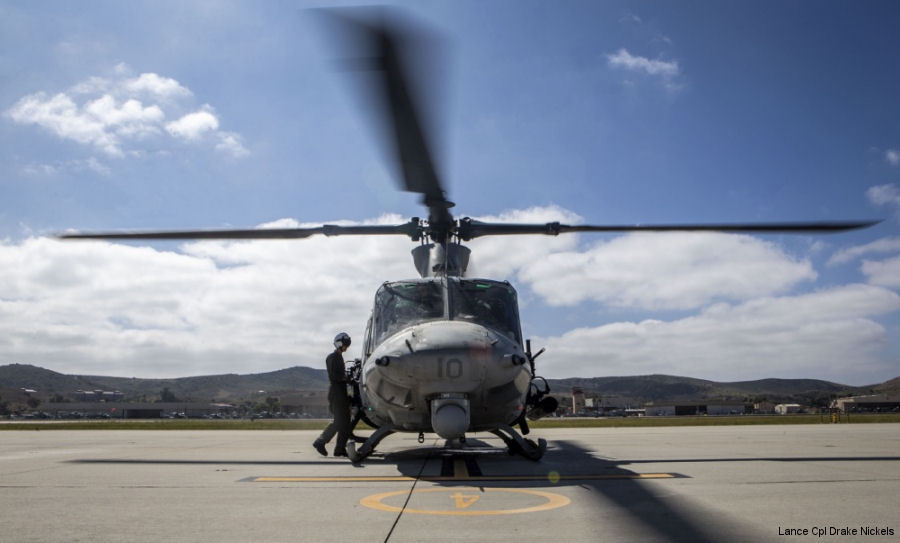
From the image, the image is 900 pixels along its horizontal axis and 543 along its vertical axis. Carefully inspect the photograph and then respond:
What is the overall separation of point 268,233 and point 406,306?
2.71m

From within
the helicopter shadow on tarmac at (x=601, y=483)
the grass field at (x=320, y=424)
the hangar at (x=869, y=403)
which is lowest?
the hangar at (x=869, y=403)

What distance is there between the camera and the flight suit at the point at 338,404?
10.6 meters

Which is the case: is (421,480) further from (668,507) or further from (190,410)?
(190,410)

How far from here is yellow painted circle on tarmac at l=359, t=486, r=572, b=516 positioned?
502cm

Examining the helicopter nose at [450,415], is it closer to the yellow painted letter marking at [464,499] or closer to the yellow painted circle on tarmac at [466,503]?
the yellow painted circle on tarmac at [466,503]

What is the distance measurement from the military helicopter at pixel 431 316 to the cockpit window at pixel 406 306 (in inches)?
0.7

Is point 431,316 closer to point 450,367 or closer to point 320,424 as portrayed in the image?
point 450,367

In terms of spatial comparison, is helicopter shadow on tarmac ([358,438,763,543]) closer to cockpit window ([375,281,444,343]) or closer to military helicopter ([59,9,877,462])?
military helicopter ([59,9,877,462])

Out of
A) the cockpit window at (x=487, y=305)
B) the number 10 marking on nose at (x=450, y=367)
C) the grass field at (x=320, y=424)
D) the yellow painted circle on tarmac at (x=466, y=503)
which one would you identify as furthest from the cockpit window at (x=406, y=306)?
the grass field at (x=320, y=424)

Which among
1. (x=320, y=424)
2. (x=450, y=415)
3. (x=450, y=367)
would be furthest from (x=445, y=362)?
(x=320, y=424)

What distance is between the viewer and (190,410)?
573 ft

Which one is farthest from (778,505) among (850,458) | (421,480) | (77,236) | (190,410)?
(190,410)

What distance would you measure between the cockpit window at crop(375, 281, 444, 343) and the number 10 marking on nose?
1844mm

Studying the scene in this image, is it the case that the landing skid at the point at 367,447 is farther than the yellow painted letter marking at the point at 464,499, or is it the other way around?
the landing skid at the point at 367,447
